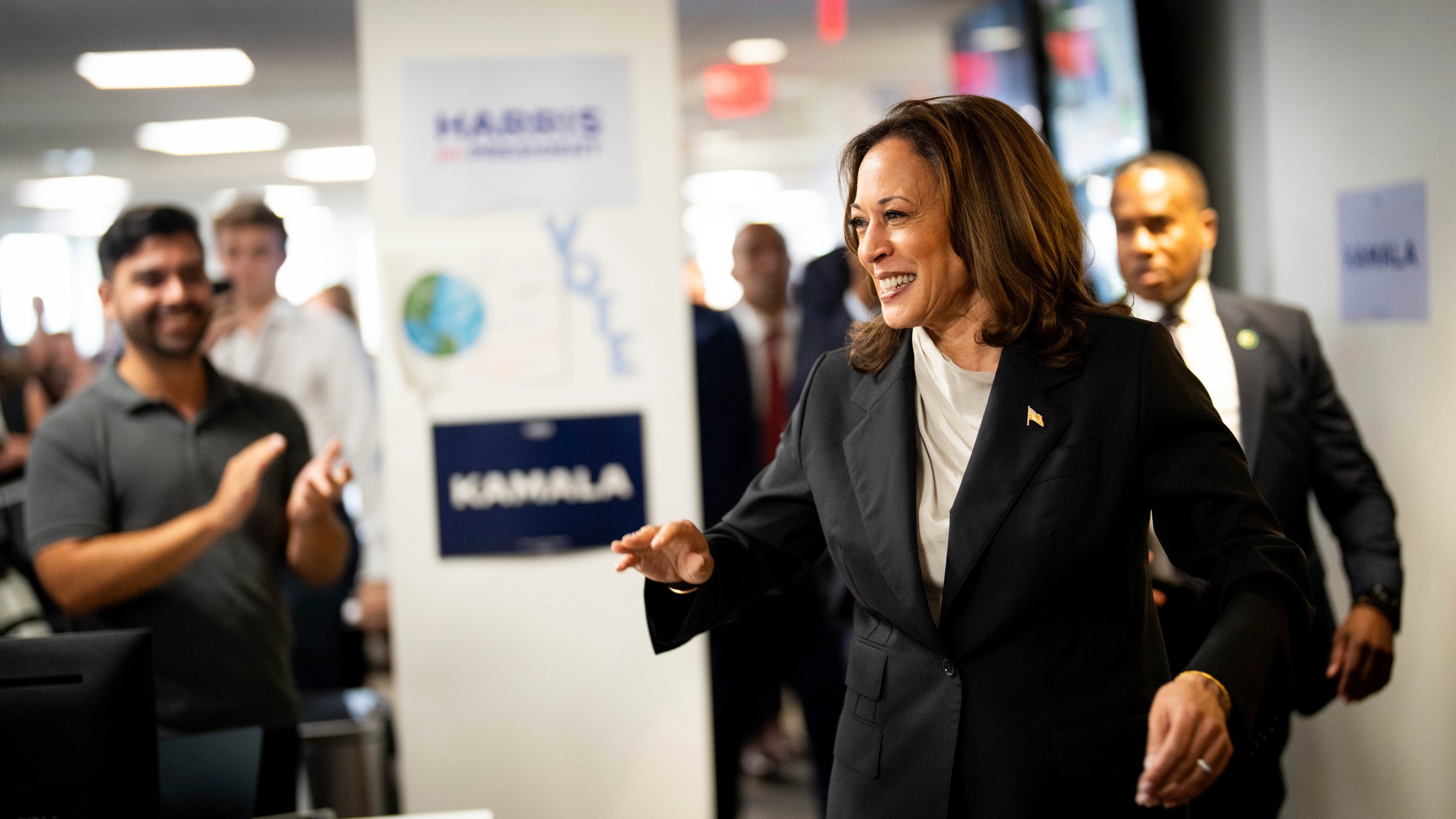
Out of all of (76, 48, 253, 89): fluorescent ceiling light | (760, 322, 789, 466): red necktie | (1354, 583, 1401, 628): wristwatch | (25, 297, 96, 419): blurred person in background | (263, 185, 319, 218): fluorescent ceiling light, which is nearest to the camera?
(1354, 583, 1401, 628): wristwatch

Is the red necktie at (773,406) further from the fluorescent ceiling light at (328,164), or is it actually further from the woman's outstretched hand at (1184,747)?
the fluorescent ceiling light at (328,164)

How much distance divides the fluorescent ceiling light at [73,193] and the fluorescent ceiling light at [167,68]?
3.97 m

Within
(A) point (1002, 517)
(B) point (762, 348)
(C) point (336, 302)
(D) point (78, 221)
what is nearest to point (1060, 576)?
(A) point (1002, 517)

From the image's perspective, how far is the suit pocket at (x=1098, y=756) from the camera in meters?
1.45

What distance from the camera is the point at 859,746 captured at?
5.30ft

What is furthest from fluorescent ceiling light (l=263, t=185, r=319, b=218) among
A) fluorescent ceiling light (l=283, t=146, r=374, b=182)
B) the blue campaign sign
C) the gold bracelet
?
the gold bracelet

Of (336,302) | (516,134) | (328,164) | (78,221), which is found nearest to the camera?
(516,134)

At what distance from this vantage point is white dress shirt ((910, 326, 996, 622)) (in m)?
1.56

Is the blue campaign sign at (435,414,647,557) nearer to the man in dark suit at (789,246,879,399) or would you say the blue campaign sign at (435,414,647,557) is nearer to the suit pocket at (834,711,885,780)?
the man in dark suit at (789,246,879,399)

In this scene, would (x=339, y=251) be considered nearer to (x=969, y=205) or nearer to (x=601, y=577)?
(x=601, y=577)

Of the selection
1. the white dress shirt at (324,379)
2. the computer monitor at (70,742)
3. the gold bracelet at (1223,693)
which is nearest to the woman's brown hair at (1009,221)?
the gold bracelet at (1223,693)

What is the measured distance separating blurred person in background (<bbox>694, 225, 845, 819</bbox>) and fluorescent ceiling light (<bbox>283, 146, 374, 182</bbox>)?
215 inches

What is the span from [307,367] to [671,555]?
3.47 meters

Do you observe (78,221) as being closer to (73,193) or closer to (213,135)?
(73,193)
